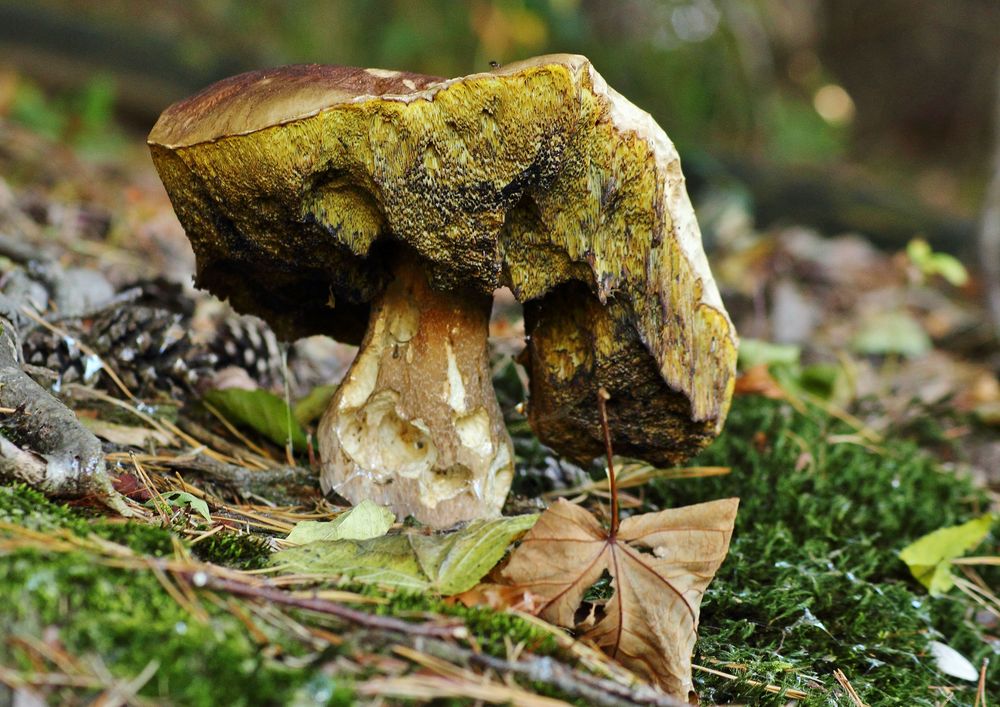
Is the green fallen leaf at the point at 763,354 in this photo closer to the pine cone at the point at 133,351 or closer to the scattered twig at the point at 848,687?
the scattered twig at the point at 848,687

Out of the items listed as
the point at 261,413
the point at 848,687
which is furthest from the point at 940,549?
the point at 261,413

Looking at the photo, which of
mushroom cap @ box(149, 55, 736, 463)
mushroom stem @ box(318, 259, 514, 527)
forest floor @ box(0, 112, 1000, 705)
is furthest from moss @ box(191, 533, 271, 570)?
mushroom cap @ box(149, 55, 736, 463)

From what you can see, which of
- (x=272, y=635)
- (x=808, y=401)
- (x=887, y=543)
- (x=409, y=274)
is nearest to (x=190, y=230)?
(x=409, y=274)

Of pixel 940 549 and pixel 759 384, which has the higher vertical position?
pixel 759 384

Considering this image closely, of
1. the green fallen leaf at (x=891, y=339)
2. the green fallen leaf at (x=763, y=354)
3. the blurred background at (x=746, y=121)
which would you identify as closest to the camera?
the green fallen leaf at (x=763, y=354)

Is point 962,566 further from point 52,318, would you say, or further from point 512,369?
point 52,318

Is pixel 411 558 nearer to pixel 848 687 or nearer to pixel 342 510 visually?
pixel 342 510

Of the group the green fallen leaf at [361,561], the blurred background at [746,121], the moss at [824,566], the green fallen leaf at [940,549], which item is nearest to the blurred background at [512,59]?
the blurred background at [746,121]
